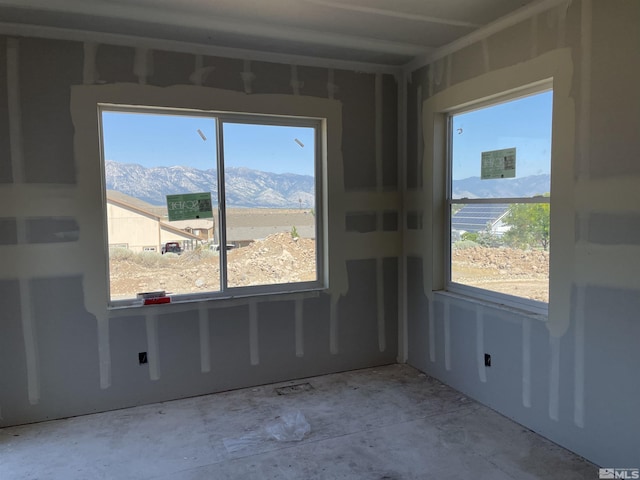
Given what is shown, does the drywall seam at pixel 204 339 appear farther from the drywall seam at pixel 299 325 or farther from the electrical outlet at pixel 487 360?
the electrical outlet at pixel 487 360

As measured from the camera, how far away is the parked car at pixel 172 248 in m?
3.36

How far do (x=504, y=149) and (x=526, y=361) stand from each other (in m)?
1.43

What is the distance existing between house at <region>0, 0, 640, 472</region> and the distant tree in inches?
6.4

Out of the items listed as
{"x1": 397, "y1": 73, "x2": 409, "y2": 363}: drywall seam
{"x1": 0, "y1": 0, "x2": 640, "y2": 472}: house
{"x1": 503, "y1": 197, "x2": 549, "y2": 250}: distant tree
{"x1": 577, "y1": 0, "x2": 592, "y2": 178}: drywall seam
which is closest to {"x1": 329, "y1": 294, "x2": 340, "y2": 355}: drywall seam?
{"x1": 0, "y1": 0, "x2": 640, "y2": 472}: house

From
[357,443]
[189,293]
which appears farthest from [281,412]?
[189,293]

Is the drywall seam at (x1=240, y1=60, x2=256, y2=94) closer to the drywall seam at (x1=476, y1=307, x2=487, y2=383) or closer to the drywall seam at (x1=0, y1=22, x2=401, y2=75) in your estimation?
the drywall seam at (x1=0, y1=22, x2=401, y2=75)

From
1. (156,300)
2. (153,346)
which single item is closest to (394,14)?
(156,300)

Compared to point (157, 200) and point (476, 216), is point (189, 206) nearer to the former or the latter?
point (157, 200)

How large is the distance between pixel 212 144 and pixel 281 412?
6.85 ft

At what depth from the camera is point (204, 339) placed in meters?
3.42

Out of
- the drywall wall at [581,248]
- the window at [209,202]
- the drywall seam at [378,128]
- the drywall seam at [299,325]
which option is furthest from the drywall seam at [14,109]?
the drywall wall at [581,248]

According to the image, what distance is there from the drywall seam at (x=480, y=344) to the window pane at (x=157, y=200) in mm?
2027

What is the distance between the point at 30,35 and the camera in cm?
286

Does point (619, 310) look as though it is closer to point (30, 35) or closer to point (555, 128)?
point (555, 128)
